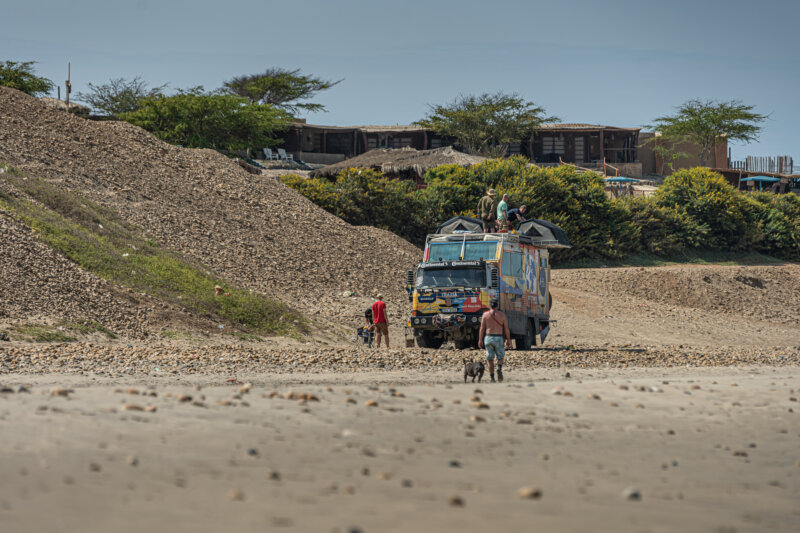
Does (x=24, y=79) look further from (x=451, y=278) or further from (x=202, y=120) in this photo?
(x=451, y=278)

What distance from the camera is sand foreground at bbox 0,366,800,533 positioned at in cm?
557

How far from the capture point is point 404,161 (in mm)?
52094

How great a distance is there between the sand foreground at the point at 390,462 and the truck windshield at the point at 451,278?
1063 cm

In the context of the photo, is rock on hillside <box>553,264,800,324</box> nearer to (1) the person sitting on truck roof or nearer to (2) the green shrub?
(2) the green shrub

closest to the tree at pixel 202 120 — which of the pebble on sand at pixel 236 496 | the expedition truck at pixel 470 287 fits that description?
the expedition truck at pixel 470 287

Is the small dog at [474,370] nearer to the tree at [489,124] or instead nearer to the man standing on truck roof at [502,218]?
the man standing on truck roof at [502,218]

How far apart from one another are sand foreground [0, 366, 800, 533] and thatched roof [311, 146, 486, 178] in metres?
39.0

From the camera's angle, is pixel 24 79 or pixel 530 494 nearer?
pixel 530 494

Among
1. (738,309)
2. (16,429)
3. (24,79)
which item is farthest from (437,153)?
(16,429)

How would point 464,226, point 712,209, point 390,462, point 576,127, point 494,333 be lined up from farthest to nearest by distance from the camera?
1. point 576,127
2. point 712,209
3. point 464,226
4. point 494,333
5. point 390,462

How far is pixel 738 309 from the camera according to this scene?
3759 cm

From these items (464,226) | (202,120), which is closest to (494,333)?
(464,226)

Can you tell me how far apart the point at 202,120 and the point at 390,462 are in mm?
50338

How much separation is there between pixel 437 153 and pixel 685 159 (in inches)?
1242
